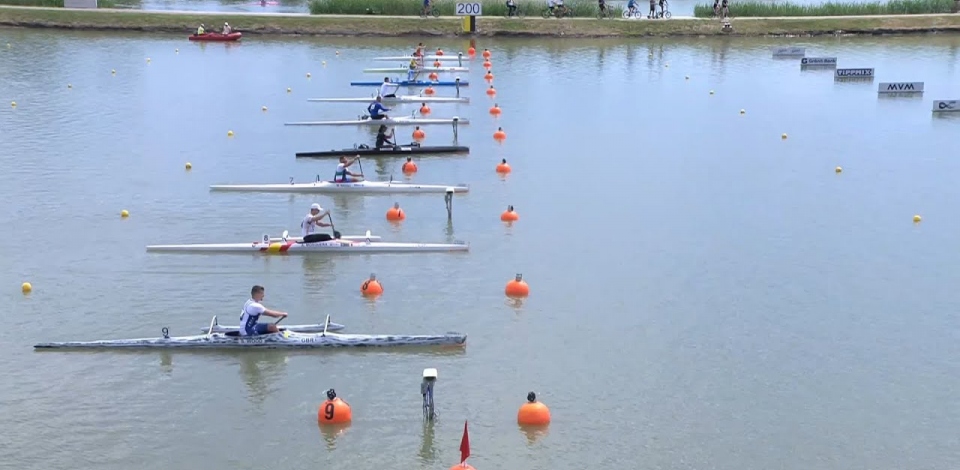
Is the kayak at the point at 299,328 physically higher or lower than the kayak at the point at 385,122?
lower

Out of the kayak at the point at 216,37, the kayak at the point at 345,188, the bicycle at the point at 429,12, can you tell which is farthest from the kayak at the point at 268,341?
the bicycle at the point at 429,12

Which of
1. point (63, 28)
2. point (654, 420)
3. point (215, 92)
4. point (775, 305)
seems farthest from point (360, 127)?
point (63, 28)

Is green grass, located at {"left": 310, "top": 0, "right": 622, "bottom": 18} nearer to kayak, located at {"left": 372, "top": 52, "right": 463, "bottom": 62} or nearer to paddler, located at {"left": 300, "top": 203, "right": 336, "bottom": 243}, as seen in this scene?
kayak, located at {"left": 372, "top": 52, "right": 463, "bottom": 62}

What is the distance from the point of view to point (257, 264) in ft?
71.2

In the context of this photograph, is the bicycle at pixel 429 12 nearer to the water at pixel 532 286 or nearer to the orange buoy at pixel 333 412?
the water at pixel 532 286

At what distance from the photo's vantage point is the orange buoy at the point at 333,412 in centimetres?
1508

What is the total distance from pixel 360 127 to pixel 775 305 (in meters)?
17.8

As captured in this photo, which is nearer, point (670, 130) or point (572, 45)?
point (670, 130)

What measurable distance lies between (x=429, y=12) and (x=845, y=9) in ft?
67.5

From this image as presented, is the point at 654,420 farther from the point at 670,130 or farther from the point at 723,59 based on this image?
the point at 723,59

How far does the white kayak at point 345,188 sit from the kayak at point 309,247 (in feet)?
14.0

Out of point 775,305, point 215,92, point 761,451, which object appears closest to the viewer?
point 761,451

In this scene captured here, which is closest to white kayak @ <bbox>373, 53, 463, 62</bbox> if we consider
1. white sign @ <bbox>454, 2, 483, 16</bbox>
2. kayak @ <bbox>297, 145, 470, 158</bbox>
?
white sign @ <bbox>454, 2, 483, 16</bbox>

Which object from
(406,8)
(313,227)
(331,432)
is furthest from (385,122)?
(406,8)
